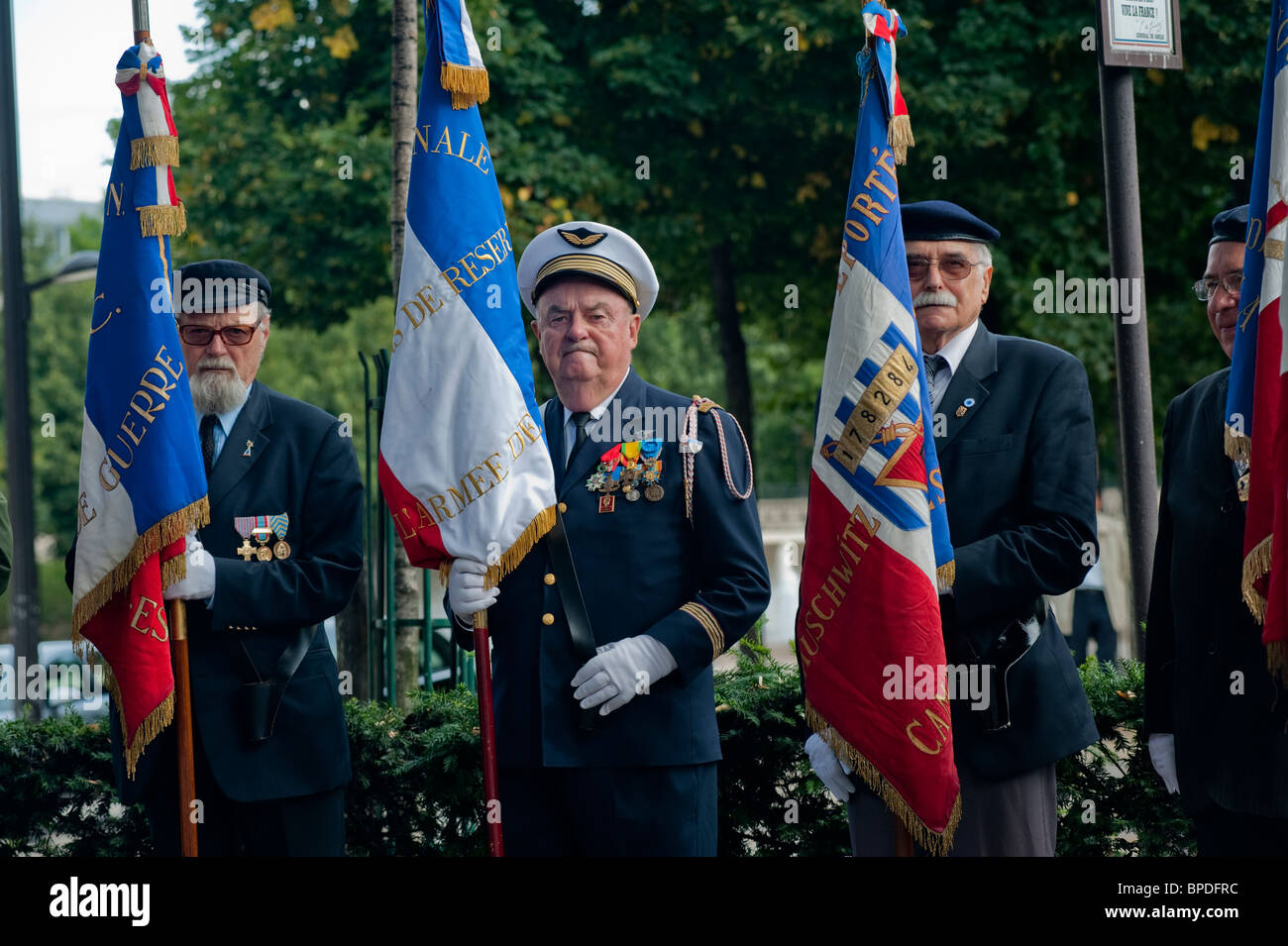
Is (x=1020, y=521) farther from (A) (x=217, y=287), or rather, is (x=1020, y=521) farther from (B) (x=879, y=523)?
(A) (x=217, y=287)

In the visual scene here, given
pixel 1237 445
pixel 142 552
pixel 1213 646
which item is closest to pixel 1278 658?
pixel 1213 646

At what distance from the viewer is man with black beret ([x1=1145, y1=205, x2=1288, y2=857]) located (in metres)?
3.58

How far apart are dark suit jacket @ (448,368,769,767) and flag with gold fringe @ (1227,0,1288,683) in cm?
129

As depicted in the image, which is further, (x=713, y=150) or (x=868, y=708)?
Result: (x=713, y=150)

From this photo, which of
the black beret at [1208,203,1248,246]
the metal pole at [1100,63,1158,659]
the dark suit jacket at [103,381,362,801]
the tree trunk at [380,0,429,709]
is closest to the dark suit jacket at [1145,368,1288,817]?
the black beret at [1208,203,1248,246]

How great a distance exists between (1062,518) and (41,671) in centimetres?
364

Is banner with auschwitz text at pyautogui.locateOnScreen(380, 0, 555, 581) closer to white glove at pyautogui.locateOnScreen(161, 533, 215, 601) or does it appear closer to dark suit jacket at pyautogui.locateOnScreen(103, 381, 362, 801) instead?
dark suit jacket at pyautogui.locateOnScreen(103, 381, 362, 801)

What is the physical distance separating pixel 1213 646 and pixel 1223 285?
104cm

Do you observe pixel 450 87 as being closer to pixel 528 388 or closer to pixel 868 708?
pixel 528 388

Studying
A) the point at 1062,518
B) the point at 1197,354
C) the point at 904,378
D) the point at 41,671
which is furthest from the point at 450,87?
the point at 1197,354

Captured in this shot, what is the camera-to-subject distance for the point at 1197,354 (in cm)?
1436

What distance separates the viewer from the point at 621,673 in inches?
149

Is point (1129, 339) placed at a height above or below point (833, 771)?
above
